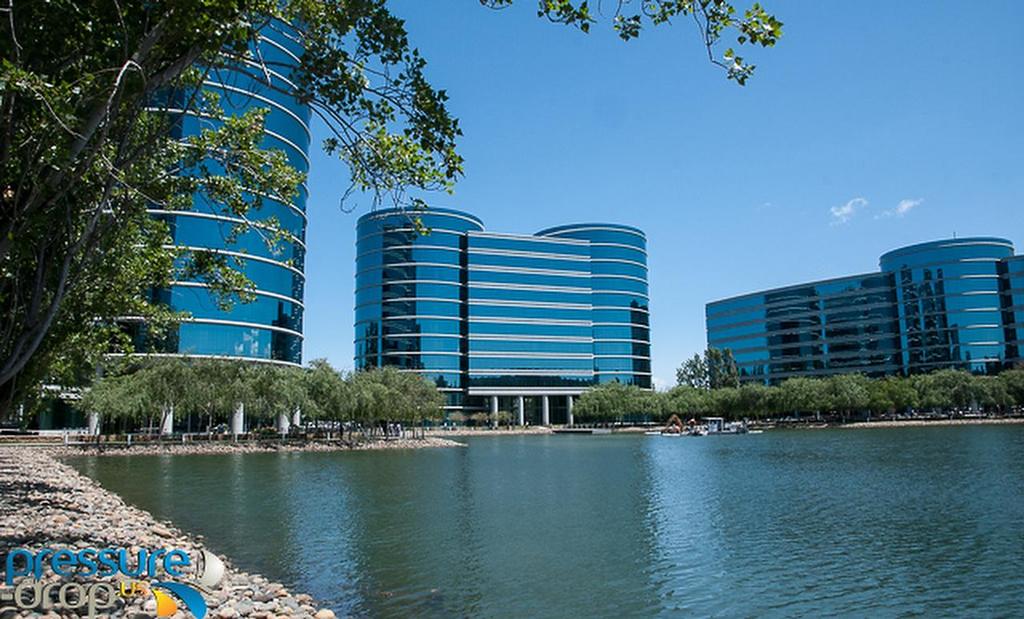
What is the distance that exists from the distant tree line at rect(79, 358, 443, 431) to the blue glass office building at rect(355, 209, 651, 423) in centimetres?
6173

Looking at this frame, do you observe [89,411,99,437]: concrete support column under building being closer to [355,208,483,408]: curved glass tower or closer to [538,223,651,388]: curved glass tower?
[355,208,483,408]: curved glass tower

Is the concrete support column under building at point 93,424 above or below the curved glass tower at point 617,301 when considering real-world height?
below

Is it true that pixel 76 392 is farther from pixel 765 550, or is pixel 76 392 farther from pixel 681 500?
pixel 765 550

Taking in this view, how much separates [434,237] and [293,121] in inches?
1994

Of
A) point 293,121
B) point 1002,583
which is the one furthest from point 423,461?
point 293,121

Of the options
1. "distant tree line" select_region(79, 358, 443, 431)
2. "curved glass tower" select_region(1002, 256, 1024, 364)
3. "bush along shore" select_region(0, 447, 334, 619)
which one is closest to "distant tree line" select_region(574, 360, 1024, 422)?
"curved glass tower" select_region(1002, 256, 1024, 364)

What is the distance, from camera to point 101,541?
14.9m

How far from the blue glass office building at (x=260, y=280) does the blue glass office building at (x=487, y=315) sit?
42.2 metres

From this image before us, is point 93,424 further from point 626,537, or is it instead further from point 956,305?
point 956,305

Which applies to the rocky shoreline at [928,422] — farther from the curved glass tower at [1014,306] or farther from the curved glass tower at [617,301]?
the curved glass tower at [617,301]

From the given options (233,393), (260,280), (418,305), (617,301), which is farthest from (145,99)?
(617,301)

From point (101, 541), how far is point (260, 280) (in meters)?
73.9

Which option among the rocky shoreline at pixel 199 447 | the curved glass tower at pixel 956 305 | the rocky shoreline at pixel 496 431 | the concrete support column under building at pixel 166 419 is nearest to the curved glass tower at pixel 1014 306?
the curved glass tower at pixel 956 305

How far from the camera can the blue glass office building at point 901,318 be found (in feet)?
446
